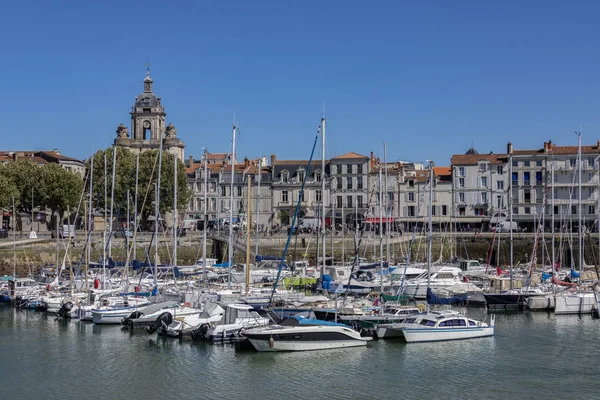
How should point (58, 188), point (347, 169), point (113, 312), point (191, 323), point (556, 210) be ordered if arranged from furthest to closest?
point (347, 169) → point (556, 210) → point (58, 188) → point (113, 312) → point (191, 323)

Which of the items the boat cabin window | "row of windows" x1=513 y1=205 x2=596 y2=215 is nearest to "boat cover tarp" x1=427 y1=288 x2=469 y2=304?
the boat cabin window

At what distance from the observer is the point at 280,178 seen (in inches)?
3765

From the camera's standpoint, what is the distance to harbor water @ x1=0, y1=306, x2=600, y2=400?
89.1 feet

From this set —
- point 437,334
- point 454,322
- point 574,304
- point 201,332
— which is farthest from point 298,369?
point 574,304

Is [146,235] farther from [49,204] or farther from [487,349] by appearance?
[487,349]

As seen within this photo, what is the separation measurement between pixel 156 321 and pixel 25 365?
21.8ft

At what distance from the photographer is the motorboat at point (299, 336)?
3190 centimetres

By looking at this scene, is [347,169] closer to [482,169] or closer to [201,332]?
[482,169]

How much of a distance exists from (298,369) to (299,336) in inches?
95.2

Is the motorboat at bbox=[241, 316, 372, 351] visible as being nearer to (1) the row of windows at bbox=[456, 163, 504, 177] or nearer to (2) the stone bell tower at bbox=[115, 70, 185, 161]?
(1) the row of windows at bbox=[456, 163, 504, 177]

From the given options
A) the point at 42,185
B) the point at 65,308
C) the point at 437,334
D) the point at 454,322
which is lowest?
the point at 437,334

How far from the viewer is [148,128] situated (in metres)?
100

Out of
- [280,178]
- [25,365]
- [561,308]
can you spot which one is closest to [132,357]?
[25,365]

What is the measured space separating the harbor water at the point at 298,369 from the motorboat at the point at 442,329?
0.30 m
